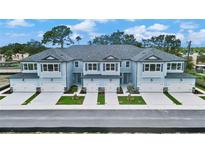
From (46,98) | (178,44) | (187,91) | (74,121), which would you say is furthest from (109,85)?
(178,44)

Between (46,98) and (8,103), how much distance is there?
369cm

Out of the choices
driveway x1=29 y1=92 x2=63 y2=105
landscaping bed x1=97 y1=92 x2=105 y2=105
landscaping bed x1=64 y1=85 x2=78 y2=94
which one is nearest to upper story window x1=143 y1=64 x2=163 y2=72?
landscaping bed x1=97 y1=92 x2=105 y2=105

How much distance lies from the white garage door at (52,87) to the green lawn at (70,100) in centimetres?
303

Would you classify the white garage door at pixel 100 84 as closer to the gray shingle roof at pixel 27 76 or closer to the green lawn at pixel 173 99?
the green lawn at pixel 173 99

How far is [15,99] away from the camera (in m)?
21.5

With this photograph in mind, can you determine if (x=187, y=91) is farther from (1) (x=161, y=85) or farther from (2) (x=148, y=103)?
(2) (x=148, y=103)

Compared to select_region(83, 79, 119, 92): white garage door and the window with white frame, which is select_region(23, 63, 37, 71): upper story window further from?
the window with white frame

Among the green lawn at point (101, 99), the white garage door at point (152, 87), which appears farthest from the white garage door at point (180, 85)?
the green lawn at point (101, 99)

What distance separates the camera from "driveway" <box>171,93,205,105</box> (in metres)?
20.2

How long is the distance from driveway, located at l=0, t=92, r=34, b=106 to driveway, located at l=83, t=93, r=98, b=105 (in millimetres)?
6258

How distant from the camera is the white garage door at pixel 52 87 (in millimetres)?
25033

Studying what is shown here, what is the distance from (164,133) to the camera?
12.1 meters

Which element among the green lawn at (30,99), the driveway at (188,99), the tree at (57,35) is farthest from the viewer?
the tree at (57,35)

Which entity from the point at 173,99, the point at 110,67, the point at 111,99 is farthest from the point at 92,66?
the point at 173,99
